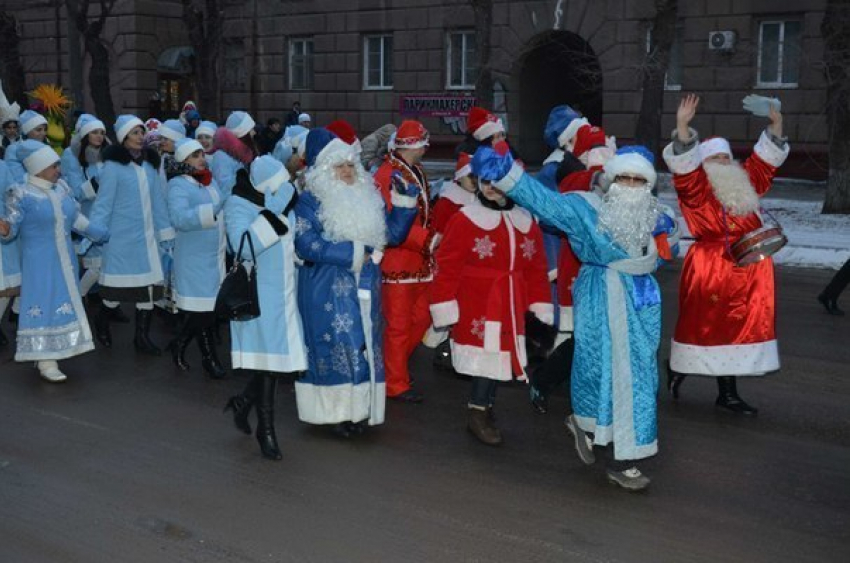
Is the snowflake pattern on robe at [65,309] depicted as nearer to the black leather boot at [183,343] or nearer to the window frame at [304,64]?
the black leather boot at [183,343]

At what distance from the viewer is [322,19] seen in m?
32.1

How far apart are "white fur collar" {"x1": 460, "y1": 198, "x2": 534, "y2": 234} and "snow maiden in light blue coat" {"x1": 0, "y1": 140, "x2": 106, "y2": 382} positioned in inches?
132

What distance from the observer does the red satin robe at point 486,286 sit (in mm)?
6492

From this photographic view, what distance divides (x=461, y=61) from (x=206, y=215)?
22069 millimetres

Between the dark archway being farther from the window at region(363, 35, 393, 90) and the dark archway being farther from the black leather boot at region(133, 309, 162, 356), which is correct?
the black leather boot at region(133, 309, 162, 356)

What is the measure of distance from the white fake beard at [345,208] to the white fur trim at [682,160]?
1.80m

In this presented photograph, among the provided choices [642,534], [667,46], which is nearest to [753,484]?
[642,534]

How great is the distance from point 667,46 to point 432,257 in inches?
473

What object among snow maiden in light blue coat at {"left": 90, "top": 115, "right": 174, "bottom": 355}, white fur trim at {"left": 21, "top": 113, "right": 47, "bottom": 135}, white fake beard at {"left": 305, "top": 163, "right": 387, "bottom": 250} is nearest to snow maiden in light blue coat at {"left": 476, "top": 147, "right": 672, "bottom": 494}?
white fake beard at {"left": 305, "top": 163, "right": 387, "bottom": 250}

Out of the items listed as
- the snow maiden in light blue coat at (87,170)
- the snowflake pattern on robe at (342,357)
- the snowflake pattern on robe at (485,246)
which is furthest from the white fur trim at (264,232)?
the snow maiden in light blue coat at (87,170)

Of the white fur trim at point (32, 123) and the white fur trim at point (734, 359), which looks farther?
A: the white fur trim at point (32, 123)

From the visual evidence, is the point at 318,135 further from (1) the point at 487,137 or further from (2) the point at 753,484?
(2) the point at 753,484

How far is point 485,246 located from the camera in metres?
6.49

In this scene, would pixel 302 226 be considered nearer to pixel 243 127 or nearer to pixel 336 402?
pixel 336 402
